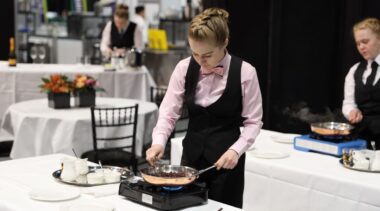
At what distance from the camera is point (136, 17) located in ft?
36.8

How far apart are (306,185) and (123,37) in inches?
205

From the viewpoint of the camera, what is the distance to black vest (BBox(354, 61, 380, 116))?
3693 mm

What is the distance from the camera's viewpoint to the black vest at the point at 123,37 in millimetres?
7703

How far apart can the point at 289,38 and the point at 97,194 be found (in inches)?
160

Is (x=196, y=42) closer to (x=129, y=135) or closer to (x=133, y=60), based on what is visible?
(x=129, y=135)

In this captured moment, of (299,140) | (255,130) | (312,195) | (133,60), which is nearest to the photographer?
(255,130)

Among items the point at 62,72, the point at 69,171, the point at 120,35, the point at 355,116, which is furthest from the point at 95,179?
the point at 120,35

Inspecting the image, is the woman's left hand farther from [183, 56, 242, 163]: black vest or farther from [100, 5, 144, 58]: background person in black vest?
[100, 5, 144, 58]: background person in black vest

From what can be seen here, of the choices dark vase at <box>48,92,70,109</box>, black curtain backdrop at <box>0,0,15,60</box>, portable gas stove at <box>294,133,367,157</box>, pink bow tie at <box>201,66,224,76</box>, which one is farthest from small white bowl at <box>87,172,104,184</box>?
black curtain backdrop at <box>0,0,15,60</box>

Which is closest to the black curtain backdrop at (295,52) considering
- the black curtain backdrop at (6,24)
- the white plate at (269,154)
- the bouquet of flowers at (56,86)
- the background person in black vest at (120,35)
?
the background person in black vest at (120,35)

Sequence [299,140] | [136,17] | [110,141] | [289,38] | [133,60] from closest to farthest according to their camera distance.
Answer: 1. [299,140]
2. [110,141]
3. [289,38]
4. [133,60]
5. [136,17]

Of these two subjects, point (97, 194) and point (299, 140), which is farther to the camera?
point (299, 140)

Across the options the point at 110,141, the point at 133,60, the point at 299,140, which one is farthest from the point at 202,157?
the point at 133,60

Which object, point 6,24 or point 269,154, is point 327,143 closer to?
point 269,154
